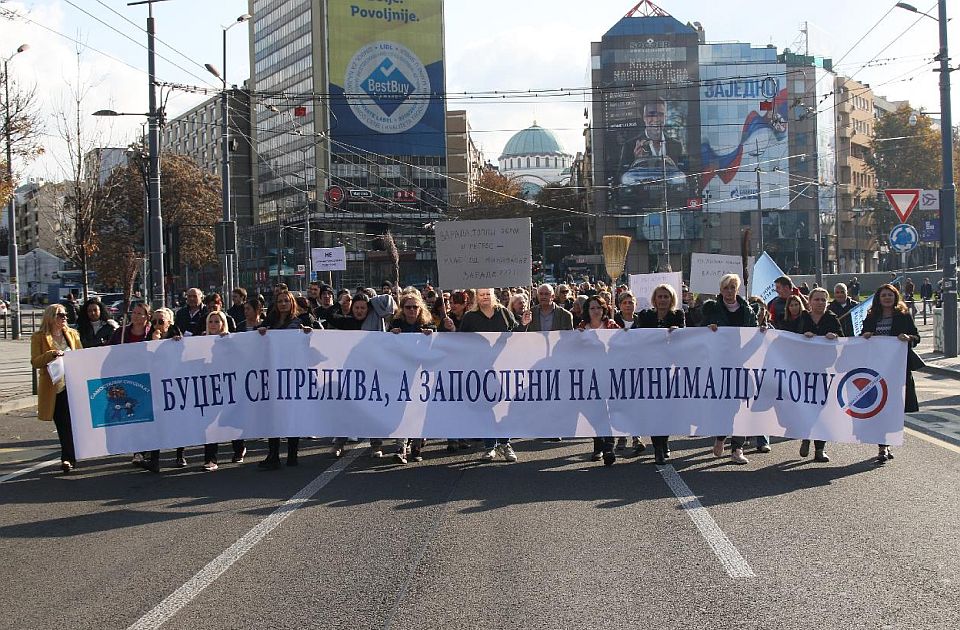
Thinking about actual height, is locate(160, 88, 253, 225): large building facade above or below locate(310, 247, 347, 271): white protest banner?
above

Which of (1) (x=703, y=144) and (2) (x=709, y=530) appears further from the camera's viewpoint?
(1) (x=703, y=144)

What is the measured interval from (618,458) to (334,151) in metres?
84.6

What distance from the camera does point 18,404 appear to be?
17672 mm

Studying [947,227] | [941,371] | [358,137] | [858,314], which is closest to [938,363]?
[941,371]

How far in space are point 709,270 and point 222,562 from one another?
14.1 metres

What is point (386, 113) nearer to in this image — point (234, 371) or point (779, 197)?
point (779, 197)

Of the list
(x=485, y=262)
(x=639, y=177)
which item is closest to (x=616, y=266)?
(x=485, y=262)

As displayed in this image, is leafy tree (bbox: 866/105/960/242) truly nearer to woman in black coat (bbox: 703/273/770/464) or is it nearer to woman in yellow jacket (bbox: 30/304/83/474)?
woman in black coat (bbox: 703/273/770/464)

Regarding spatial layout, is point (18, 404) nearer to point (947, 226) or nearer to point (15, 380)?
point (15, 380)

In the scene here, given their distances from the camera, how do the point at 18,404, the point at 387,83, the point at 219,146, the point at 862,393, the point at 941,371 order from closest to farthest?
the point at 862,393 → the point at 18,404 → the point at 941,371 → the point at 387,83 → the point at 219,146

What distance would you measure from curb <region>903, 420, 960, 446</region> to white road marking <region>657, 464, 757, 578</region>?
149 inches

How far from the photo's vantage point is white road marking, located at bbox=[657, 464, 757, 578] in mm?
6402

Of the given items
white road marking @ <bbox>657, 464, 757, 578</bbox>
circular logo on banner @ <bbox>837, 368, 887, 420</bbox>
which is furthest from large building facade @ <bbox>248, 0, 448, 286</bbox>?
white road marking @ <bbox>657, 464, 757, 578</bbox>

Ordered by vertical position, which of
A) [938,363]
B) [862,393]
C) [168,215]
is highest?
[168,215]
